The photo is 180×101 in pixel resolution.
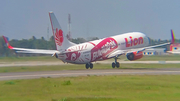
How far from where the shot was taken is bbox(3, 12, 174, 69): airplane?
125 feet

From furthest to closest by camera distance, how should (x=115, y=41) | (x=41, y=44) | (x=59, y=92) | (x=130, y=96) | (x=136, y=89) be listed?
(x=41, y=44) → (x=115, y=41) → (x=136, y=89) → (x=59, y=92) → (x=130, y=96)

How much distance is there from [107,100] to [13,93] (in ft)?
20.5

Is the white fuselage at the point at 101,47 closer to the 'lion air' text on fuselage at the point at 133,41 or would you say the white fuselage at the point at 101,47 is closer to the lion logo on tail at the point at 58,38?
the 'lion air' text on fuselage at the point at 133,41

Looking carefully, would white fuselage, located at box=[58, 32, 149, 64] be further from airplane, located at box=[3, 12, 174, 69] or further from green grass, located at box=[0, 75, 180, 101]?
green grass, located at box=[0, 75, 180, 101]

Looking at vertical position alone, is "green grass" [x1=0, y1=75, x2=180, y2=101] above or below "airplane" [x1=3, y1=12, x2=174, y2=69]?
below

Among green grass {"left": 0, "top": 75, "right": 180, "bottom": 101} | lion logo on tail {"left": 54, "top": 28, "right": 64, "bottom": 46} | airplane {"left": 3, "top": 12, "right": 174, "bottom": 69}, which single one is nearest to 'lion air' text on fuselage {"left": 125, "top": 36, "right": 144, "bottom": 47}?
airplane {"left": 3, "top": 12, "right": 174, "bottom": 69}

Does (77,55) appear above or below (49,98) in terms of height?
above

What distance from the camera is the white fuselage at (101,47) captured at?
38.7 meters

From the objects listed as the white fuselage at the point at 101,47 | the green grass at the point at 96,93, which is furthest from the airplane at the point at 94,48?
the green grass at the point at 96,93

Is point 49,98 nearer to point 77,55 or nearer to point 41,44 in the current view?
point 77,55

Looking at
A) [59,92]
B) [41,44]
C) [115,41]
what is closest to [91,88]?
[59,92]

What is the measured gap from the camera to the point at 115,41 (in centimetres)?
4466

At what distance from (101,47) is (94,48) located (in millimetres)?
1486

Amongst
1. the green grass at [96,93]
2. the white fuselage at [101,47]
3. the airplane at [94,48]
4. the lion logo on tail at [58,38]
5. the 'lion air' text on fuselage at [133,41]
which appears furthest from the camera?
the 'lion air' text on fuselage at [133,41]
